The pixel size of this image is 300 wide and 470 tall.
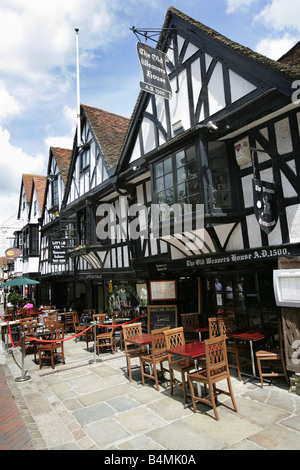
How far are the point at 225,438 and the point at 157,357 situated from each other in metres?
2.28

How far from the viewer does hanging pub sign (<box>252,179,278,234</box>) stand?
5.36 metres

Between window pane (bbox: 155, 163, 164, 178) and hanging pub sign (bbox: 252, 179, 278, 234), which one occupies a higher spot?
window pane (bbox: 155, 163, 164, 178)

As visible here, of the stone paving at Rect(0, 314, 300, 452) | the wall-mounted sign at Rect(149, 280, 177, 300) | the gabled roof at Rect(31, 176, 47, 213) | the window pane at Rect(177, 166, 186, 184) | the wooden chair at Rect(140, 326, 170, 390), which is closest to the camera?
the stone paving at Rect(0, 314, 300, 452)

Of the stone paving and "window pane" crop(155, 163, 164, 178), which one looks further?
"window pane" crop(155, 163, 164, 178)

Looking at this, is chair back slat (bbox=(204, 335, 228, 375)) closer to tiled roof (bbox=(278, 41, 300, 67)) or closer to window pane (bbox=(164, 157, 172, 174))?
window pane (bbox=(164, 157, 172, 174))

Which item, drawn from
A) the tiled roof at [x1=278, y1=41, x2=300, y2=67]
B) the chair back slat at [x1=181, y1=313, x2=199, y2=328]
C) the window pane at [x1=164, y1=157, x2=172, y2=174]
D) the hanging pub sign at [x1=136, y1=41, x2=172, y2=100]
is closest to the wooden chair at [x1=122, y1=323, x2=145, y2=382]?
the chair back slat at [x1=181, y1=313, x2=199, y2=328]

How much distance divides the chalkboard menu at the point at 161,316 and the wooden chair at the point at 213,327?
2144 mm

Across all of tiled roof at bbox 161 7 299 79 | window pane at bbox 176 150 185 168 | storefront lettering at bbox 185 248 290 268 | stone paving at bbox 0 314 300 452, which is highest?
tiled roof at bbox 161 7 299 79

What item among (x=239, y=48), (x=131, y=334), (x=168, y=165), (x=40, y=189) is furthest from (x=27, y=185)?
(x=239, y=48)

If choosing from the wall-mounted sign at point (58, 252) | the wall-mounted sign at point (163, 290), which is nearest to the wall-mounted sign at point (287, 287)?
the wall-mounted sign at point (163, 290)

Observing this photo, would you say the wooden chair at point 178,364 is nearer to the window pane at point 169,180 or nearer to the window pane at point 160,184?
the window pane at point 169,180

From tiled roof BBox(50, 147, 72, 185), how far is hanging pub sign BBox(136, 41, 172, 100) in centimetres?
1140

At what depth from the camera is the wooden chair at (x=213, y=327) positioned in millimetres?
6543
